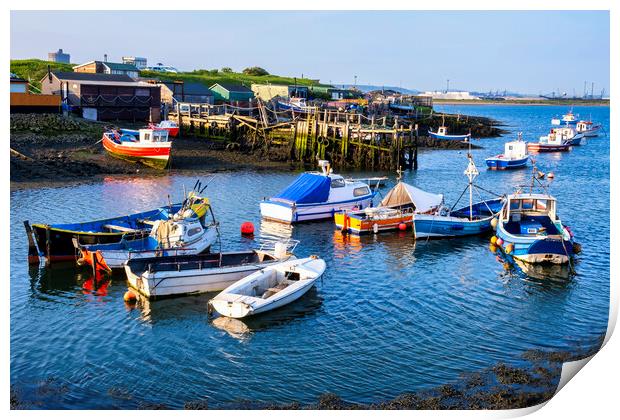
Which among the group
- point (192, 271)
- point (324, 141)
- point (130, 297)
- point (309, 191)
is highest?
point (324, 141)

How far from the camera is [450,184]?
140 feet

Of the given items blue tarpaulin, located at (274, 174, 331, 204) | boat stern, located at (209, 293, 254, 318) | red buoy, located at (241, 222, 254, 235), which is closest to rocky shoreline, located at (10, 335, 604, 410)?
boat stern, located at (209, 293, 254, 318)

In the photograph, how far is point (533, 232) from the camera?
24.7 m

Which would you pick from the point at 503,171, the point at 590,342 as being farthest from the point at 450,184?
the point at 590,342

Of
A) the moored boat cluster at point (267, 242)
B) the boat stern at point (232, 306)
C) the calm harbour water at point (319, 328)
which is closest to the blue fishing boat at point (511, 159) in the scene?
the moored boat cluster at point (267, 242)

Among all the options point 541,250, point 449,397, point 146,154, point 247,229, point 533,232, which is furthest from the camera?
point 146,154

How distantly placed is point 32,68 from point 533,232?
66.8m

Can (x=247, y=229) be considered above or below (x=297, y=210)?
below

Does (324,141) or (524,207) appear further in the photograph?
(324,141)

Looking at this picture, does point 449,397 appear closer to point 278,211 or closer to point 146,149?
point 278,211

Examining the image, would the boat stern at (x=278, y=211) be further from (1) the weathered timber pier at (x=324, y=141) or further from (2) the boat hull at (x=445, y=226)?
(1) the weathered timber pier at (x=324, y=141)

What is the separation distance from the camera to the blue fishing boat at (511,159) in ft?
172

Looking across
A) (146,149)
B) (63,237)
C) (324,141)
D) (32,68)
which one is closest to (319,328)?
(63,237)

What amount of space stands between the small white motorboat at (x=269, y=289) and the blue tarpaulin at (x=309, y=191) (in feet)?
29.0
